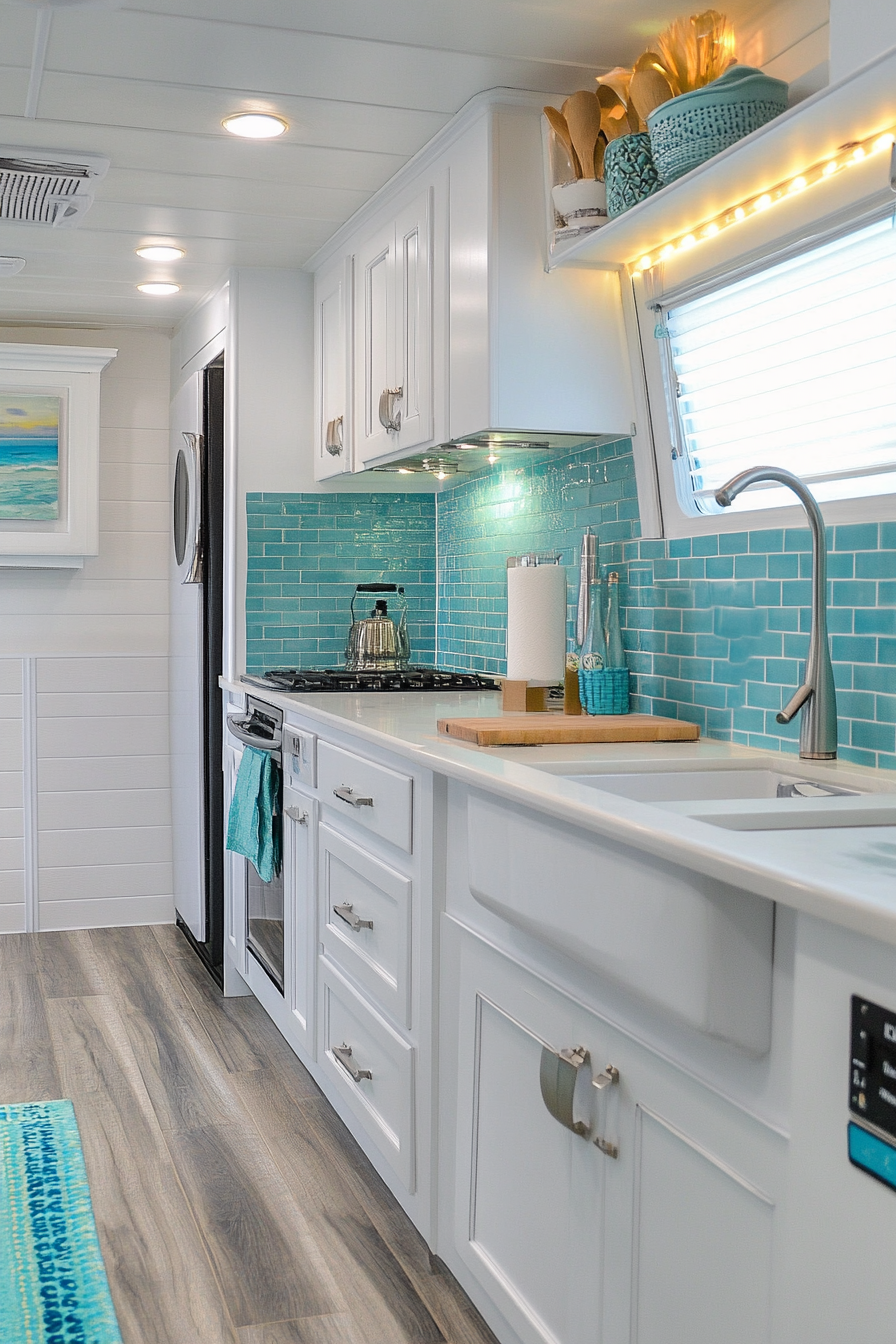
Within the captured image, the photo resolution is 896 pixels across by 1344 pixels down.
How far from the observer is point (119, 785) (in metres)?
4.86

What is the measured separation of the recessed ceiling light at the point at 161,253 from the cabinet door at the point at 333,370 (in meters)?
0.43

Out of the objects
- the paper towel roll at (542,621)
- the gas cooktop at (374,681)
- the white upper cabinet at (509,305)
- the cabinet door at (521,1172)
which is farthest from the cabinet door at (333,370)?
the cabinet door at (521,1172)

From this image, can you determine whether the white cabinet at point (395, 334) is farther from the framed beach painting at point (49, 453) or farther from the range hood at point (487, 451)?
the framed beach painting at point (49, 453)

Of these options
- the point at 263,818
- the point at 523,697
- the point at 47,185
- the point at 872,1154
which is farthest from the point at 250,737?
the point at 872,1154

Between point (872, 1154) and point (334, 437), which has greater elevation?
point (334, 437)

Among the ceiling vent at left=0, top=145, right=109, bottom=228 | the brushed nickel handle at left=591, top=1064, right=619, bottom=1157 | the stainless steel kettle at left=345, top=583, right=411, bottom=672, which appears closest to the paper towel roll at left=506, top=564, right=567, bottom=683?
the stainless steel kettle at left=345, top=583, right=411, bottom=672

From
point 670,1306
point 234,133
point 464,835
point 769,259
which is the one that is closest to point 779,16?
point 769,259

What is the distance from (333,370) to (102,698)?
1.81 m

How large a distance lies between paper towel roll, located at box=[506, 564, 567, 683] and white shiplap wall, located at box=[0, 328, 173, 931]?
99.7 inches

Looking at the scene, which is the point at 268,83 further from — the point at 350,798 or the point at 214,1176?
the point at 214,1176

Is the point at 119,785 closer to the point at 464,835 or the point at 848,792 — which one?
the point at 464,835

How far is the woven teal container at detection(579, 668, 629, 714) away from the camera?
256 centimetres

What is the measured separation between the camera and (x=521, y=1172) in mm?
1769

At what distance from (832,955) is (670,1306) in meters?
0.57
